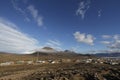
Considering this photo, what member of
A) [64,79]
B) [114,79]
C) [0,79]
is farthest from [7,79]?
[114,79]

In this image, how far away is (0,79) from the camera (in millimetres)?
42125

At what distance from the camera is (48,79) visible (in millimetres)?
38062

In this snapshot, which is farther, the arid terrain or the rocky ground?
the arid terrain

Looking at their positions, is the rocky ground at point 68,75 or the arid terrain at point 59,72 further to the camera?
the arid terrain at point 59,72

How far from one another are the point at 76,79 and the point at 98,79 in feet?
16.1

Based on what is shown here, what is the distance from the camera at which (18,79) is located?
4200 centimetres

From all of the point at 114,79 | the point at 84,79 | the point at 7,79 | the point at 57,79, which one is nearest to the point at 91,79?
the point at 84,79

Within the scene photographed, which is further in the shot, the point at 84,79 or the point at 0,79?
the point at 0,79

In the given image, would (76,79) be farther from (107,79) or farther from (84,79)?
(107,79)

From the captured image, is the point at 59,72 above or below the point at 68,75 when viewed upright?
above

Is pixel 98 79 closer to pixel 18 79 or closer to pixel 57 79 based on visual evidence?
pixel 57 79

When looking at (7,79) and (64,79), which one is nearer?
(64,79)

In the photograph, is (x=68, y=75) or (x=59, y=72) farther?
(x=59, y=72)

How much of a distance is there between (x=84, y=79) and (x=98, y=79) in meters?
3.25
